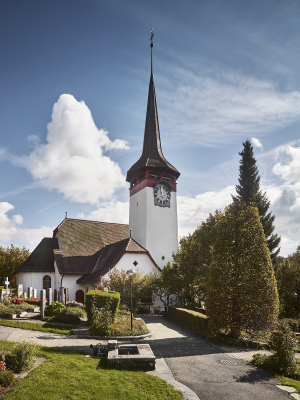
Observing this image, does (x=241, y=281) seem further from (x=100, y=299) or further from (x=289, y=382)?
(x=100, y=299)

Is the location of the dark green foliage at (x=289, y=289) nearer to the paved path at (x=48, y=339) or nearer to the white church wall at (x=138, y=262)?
the white church wall at (x=138, y=262)

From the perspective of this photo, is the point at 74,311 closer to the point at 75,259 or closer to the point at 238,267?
the point at 238,267

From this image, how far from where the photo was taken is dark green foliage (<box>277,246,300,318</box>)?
80.0 feet

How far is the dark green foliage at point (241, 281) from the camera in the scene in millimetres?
14273

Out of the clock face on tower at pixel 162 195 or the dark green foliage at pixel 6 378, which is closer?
the dark green foliage at pixel 6 378

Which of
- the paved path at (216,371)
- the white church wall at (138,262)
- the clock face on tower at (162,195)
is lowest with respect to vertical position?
the paved path at (216,371)

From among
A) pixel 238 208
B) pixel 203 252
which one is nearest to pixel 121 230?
pixel 203 252

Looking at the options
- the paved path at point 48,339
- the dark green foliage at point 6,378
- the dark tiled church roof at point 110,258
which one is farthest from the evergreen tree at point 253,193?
the dark green foliage at point 6,378

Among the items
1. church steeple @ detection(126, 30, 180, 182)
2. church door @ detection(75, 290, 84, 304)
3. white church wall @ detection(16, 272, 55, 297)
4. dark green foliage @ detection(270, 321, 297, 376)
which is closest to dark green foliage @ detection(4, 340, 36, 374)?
dark green foliage @ detection(270, 321, 297, 376)

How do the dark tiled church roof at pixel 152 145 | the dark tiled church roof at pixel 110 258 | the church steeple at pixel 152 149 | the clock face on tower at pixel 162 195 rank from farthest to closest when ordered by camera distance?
the dark tiled church roof at pixel 152 145 → the church steeple at pixel 152 149 → the clock face on tower at pixel 162 195 → the dark tiled church roof at pixel 110 258

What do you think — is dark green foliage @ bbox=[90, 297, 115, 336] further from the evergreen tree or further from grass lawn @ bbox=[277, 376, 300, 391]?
the evergreen tree

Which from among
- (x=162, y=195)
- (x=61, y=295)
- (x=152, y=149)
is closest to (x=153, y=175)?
(x=162, y=195)

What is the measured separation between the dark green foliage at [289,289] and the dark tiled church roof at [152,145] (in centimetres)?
1664

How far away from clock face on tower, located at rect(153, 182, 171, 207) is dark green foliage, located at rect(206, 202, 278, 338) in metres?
20.0
